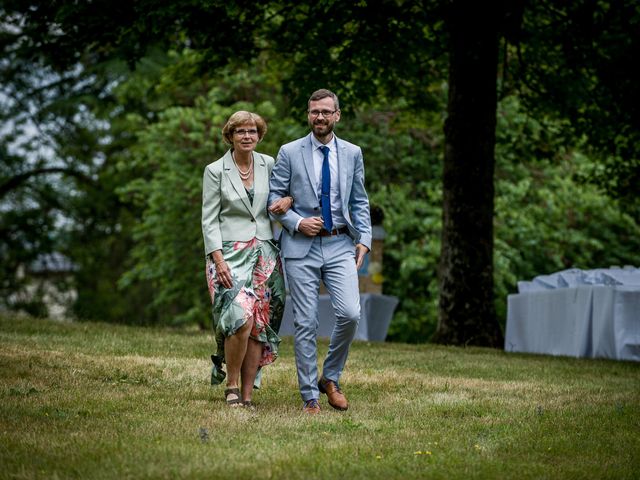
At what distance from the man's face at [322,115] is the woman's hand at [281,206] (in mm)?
528

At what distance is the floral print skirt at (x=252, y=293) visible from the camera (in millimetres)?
7492

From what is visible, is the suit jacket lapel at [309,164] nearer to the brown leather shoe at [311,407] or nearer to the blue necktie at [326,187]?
the blue necktie at [326,187]

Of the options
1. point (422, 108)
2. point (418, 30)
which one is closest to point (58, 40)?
point (418, 30)

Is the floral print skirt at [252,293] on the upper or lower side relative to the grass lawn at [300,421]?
upper

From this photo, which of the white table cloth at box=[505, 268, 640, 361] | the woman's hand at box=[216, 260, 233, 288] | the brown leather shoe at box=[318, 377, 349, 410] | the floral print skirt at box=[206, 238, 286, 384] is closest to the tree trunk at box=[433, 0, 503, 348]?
the white table cloth at box=[505, 268, 640, 361]

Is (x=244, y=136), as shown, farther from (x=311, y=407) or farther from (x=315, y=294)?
(x=311, y=407)

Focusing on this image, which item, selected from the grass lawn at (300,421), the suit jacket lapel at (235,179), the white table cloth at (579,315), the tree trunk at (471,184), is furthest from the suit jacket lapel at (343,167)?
the tree trunk at (471,184)

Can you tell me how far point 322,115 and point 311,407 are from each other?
2051mm

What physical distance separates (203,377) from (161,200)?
19.0 m

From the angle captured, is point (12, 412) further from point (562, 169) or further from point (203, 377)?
point (562, 169)

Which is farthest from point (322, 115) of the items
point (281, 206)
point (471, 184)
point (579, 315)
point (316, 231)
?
point (471, 184)

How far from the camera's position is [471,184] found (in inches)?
610

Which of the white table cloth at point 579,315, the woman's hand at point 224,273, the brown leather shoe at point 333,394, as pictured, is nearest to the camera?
the woman's hand at point 224,273

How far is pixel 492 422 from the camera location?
7.43 meters
